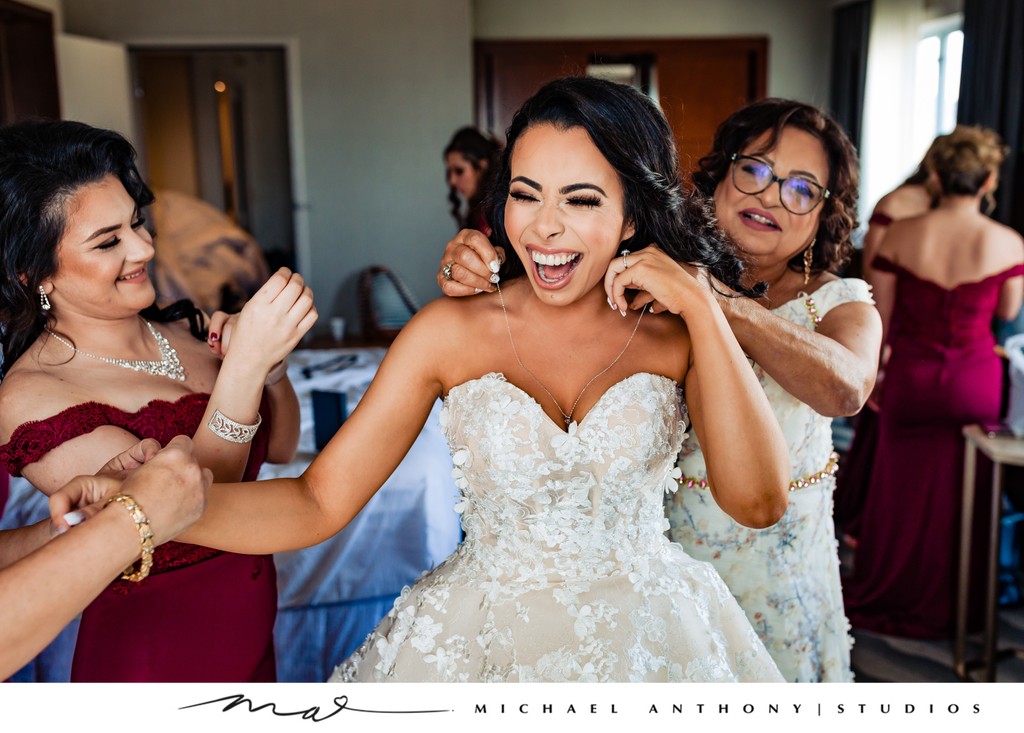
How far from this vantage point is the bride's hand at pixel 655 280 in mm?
1439

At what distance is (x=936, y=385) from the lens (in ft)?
12.3

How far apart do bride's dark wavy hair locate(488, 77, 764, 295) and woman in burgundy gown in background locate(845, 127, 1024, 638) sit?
8.21ft

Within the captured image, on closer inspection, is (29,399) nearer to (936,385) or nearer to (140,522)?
(140,522)

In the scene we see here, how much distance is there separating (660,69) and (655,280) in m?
6.98

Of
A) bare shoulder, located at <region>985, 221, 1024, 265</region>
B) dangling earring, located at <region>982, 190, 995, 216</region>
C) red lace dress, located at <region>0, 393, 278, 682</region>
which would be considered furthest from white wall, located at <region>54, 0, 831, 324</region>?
red lace dress, located at <region>0, 393, 278, 682</region>

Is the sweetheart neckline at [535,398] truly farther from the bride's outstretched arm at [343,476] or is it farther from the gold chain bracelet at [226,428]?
the gold chain bracelet at [226,428]

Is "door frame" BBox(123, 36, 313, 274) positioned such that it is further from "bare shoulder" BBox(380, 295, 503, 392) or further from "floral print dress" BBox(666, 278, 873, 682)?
"bare shoulder" BBox(380, 295, 503, 392)

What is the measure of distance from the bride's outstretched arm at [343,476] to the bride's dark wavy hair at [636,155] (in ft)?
1.15

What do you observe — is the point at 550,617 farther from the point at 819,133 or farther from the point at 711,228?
the point at 819,133

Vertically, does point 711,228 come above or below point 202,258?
above

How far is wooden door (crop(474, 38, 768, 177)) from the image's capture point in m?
7.80

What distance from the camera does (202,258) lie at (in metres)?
6.00

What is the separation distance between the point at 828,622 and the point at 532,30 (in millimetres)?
6770
